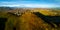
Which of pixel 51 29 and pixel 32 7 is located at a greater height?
pixel 32 7

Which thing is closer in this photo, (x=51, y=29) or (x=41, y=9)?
(x=51, y=29)

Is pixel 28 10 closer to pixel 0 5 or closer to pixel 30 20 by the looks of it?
pixel 30 20

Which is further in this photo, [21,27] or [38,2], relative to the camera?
[38,2]

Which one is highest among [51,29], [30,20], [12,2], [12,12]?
[12,2]

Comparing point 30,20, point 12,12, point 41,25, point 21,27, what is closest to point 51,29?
point 41,25

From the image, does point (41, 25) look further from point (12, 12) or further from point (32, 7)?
point (12, 12)

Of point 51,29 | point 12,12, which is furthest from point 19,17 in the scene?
point 51,29
